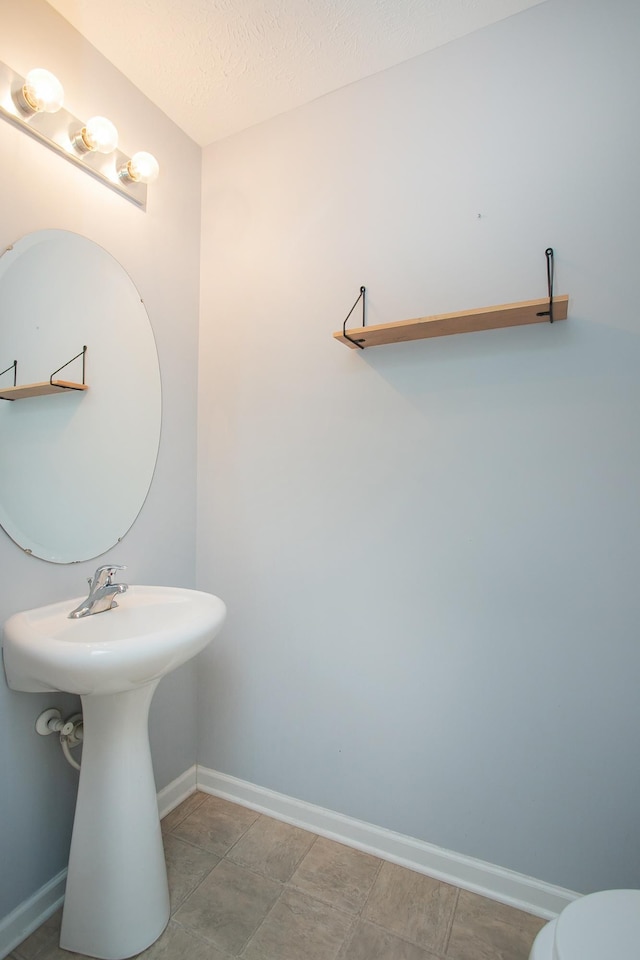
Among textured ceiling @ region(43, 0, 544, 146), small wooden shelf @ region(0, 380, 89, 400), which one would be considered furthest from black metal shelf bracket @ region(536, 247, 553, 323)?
small wooden shelf @ region(0, 380, 89, 400)

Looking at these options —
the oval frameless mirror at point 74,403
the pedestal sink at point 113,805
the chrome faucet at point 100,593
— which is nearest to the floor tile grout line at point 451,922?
the pedestal sink at point 113,805

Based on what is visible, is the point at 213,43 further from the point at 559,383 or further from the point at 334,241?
the point at 559,383

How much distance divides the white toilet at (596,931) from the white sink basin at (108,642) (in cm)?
88

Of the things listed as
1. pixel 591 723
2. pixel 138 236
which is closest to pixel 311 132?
pixel 138 236

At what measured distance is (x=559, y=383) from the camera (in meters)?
1.33

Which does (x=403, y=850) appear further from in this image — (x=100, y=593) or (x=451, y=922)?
(x=100, y=593)

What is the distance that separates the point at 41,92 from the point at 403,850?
2433 millimetres

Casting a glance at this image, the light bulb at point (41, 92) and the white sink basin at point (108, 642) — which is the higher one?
the light bulb at point (41, 92)

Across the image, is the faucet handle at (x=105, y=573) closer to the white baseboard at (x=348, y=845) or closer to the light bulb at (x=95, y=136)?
the white baseboard at (x=348, y=845)

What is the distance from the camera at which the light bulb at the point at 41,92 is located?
4.01 ft

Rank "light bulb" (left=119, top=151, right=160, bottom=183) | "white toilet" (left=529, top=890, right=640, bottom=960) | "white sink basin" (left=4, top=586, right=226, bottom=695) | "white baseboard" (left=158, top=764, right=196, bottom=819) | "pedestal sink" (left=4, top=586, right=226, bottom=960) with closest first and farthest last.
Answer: "white toilet" (left=529, top=890, right=640, bottom=960) < "white sink basin" (left=4, top=586, right=226, bottom=695) < "pedestal sink" (left=4, top=586, right=226, bottom=960) < "light bulb" (left=119, top=151, right=160, bottom=183) < "white baseboard" (left=158, top=764, right=196, bottom=819)

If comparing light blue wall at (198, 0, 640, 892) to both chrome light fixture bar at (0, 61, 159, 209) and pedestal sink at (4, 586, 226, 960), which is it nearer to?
chrome light fixture bar at (0, 61, 159, 209)

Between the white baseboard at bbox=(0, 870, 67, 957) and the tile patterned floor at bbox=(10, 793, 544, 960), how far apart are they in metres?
0.02

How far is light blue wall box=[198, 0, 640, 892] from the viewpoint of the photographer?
4.22 feet
